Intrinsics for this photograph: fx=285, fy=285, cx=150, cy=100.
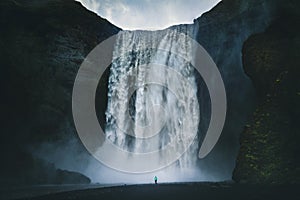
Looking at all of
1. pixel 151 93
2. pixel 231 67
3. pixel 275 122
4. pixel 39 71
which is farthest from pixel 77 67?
pixel 275 122

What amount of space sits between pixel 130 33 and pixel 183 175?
18.4 metres

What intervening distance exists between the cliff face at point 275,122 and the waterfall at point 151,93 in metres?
12.3

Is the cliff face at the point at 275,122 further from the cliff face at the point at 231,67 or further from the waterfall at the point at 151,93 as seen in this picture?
the waterfall at the point at 151,93

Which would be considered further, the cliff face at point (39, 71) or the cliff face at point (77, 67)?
the cliff face at point (39, 71)

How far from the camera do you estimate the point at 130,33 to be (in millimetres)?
35969

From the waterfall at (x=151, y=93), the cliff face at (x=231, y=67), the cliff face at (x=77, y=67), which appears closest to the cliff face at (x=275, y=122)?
the cliff face at (x=77, y=67)

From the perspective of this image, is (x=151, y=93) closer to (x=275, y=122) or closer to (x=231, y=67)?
(x=231, y=67)

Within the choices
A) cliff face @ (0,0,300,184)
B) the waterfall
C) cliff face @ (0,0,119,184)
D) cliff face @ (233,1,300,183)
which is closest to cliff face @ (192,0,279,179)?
cliff face @ (0,0,300,184)

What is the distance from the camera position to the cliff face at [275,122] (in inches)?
695

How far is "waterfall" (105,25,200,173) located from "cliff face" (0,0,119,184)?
477 cm

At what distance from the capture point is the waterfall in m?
32.7

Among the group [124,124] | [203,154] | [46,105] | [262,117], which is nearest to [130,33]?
[124,124]

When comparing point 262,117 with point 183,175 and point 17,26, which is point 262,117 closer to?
point 183,175

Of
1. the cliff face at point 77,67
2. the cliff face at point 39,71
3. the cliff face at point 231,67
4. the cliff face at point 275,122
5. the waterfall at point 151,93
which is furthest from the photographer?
the waterfall at point 151,93
